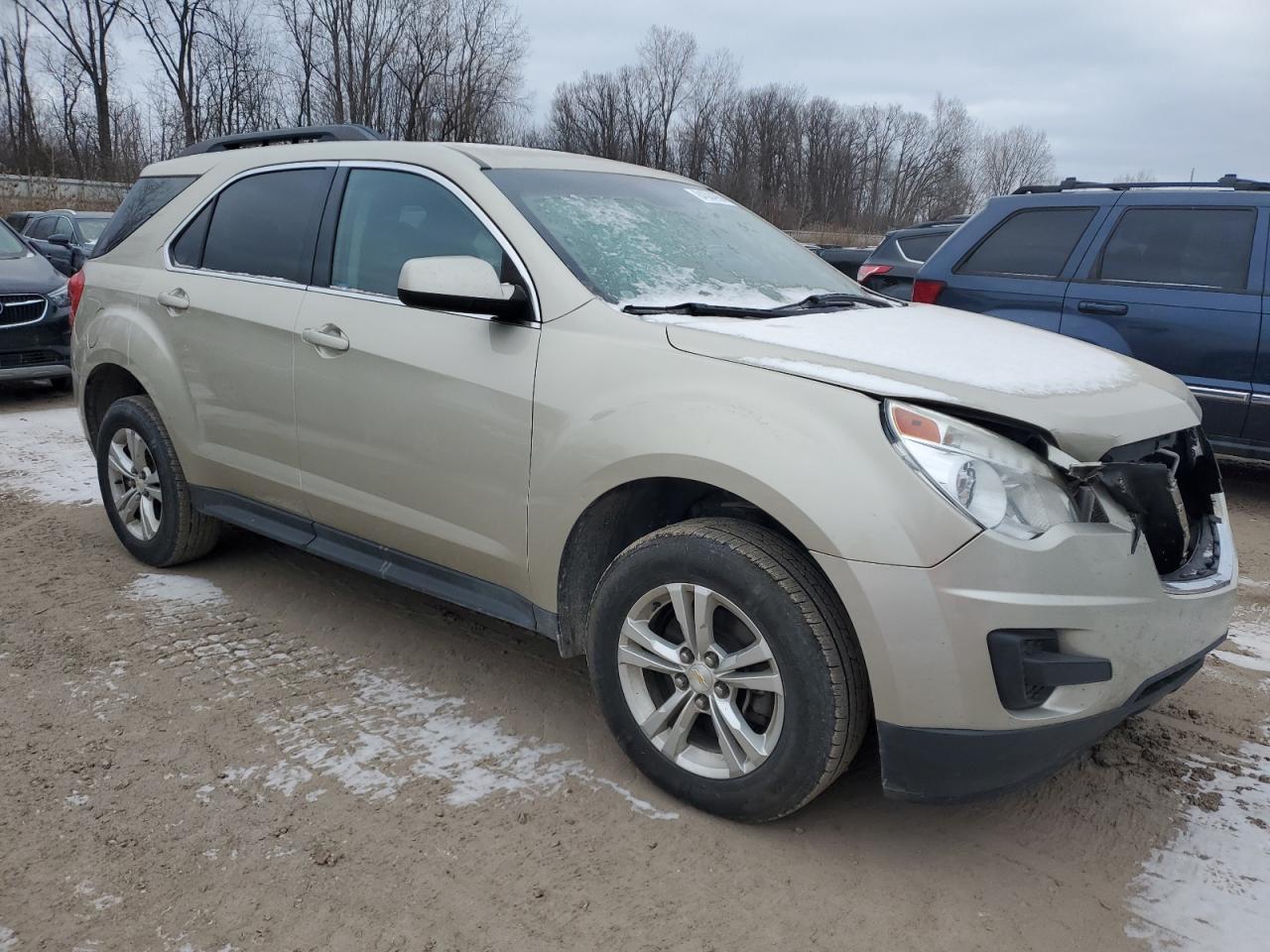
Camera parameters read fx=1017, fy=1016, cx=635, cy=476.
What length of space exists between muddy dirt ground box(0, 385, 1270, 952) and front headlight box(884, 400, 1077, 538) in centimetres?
95

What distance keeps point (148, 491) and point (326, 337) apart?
1.58m

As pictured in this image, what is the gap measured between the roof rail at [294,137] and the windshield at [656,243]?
3.79 feet

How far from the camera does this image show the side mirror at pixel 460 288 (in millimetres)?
2934

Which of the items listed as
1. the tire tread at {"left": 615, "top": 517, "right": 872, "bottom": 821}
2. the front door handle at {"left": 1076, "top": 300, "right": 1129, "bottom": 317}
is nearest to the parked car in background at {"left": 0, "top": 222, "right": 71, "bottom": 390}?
the front door handle at {"left": 1076, "top": 300, "right": 1129, "bottom": 317}

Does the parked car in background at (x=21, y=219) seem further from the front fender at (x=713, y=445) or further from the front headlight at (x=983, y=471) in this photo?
the front headlight at (x=983, y=471)

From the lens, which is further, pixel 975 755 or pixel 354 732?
pixel 354 732

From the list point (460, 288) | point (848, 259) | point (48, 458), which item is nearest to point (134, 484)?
point (460, 288)

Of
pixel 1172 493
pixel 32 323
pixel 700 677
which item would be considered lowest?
pixel 700 677

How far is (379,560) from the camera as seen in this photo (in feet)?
11.5

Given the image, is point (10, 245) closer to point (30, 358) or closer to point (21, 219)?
point (30, 358)

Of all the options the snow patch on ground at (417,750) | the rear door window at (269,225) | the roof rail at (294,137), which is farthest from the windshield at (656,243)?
the snow patch on ground at (417,750)

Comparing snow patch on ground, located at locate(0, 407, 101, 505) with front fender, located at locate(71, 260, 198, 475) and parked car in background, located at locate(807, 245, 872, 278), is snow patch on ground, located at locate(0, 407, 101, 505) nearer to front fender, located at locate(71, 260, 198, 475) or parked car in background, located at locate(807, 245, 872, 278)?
front fender, located at locate(71, 260, 198, 475)

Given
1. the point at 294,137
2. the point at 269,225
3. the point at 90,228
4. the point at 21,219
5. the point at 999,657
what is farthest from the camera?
the point at 21,219

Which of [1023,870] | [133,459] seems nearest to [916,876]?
[1023,870]
